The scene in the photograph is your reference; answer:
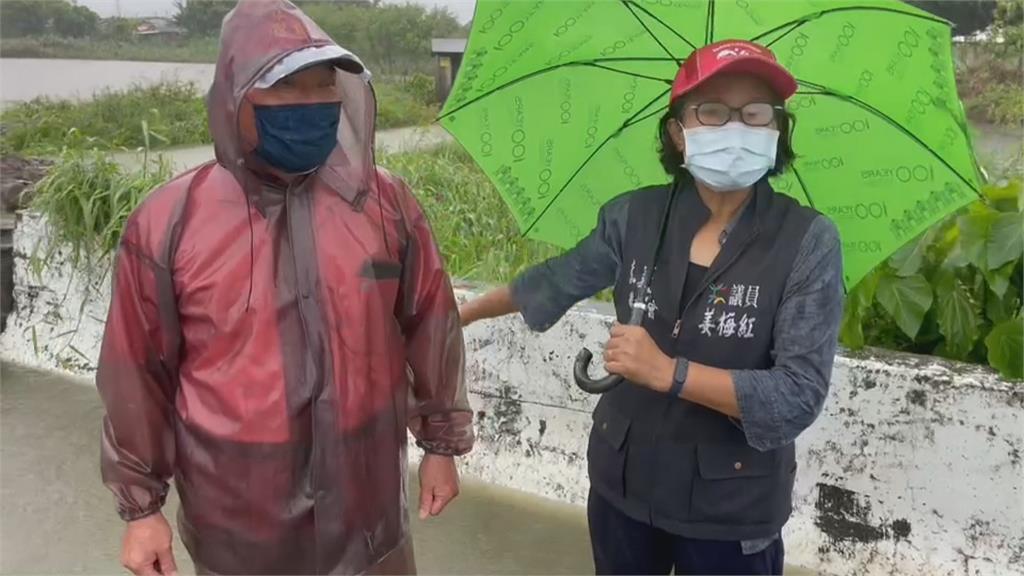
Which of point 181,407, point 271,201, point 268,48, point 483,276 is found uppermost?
point 268,48

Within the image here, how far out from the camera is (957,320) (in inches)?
132

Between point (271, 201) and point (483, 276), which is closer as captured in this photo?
point (271, 201)

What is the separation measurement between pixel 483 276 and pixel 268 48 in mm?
2761

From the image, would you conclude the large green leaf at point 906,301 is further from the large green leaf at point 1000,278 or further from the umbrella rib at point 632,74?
the umbrella rib at point 632,74

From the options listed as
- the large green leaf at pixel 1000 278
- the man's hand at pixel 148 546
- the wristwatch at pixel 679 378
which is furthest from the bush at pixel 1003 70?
the man's hand at pixel 148 546

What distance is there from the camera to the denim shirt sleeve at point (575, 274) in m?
2.11

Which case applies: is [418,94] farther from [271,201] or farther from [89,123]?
[271,201]

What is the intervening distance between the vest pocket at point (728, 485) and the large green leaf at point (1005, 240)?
180 centimetres

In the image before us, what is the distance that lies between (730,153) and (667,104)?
353mm

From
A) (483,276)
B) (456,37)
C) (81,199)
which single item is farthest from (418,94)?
(483,276)

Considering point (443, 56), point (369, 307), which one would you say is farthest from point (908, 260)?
point (443, 56)

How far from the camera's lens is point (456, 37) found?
7.39 metres

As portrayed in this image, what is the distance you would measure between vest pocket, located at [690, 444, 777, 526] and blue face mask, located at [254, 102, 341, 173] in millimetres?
947

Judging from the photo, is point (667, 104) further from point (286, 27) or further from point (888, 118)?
point (286, 27)
